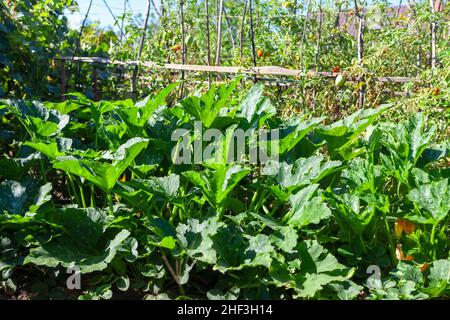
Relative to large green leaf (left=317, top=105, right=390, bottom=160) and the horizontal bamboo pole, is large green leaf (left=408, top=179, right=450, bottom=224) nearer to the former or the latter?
large green leaf (left=317, top=105, right=390, bottom=160)

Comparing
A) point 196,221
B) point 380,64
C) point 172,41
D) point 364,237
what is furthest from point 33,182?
point 172,41

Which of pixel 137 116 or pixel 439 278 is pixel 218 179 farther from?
pixel 439 278

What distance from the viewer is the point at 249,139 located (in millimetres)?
2607

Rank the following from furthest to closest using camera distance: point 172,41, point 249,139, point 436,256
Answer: point 172,41, point 249,139, point 436,256

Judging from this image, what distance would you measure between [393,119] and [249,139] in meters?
1.15

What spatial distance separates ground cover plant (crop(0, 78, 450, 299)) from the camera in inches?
80.8

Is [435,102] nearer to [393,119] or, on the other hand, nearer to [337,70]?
[393,119]

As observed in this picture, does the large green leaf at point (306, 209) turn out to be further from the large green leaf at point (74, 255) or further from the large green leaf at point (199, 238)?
the large green leaf at point (74, 255)

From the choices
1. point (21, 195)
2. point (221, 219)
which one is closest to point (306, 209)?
point (221, 219)

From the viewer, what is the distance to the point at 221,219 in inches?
92.0

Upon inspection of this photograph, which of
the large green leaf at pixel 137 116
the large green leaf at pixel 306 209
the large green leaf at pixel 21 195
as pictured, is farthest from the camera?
the large green leaf at pixel 137 116

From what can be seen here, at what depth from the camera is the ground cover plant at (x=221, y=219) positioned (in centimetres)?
205

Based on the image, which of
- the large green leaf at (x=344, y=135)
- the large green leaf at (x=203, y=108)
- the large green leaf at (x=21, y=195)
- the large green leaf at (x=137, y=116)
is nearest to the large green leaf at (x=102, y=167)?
the large green leaf at (x=21, y=195)

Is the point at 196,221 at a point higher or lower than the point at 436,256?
higher
